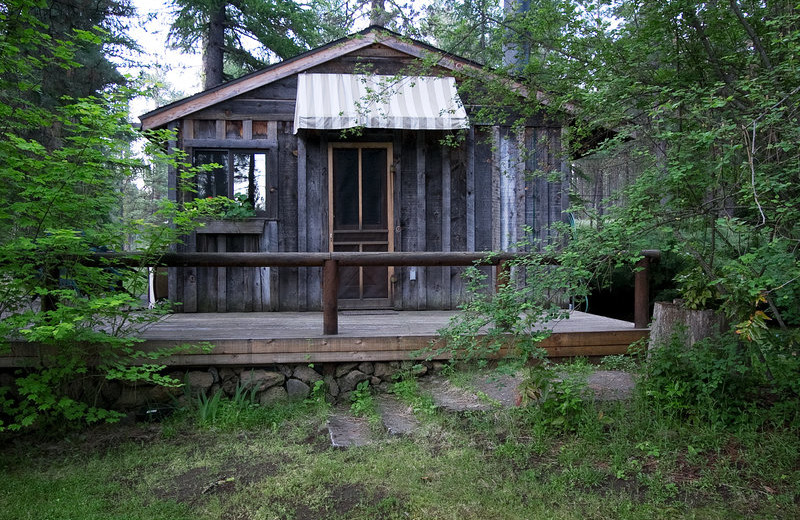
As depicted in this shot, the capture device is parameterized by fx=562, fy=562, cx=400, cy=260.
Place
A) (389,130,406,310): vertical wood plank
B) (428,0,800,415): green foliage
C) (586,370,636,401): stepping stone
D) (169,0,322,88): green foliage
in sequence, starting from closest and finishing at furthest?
(428,0,800,415): green foliage < (586,370,636,401): stepping stone < (389,130,406,310): vertical wood plank < (169,0,322,88): green foliage

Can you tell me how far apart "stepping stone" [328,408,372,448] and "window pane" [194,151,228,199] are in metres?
3.39

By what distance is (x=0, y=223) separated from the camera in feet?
12.7

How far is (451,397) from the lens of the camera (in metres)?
4.46

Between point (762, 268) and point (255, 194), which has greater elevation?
point (255, 194)

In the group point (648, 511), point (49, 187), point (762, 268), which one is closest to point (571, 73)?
point (762, 268)

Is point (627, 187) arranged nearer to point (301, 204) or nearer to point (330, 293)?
point (330, 293)

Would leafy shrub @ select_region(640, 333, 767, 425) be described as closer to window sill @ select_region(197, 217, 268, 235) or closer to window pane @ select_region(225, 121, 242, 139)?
window sill @ select_region(197, 217, 268, 235)

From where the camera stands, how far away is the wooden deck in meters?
4.70

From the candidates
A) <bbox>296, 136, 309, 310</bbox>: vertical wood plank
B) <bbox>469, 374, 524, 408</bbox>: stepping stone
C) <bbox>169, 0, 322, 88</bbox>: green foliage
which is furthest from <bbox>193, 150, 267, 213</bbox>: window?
<bbox>169, 0, 322, 88</bbox>: green foliage

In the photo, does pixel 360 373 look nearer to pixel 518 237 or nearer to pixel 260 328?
pixel 260 328

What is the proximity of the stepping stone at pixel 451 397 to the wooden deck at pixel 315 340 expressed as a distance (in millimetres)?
325

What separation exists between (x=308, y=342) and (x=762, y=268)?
3344 millimetres

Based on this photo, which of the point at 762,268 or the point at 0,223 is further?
the point at 0,223

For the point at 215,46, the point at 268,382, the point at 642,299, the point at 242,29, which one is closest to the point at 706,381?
the point at 642,299
